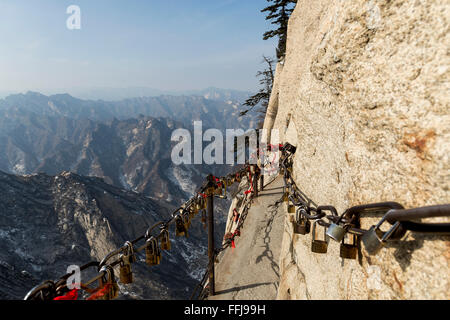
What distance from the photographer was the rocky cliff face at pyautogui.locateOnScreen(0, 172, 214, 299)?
64.2 meters

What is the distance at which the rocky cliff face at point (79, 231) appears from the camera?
64188mm

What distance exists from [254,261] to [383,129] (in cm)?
972

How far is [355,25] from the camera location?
2789 mm

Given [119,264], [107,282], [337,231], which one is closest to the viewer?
[337,231]

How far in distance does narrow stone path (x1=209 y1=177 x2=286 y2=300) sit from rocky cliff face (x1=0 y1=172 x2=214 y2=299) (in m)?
52.7

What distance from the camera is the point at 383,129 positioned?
8.00 ft

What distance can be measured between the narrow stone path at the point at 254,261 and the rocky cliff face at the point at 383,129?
578 cm

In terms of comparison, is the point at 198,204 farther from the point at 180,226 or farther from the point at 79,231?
the point at 79,231

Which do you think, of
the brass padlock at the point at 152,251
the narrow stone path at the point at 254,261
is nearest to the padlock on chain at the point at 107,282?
the brass padlock at the point at 152,251

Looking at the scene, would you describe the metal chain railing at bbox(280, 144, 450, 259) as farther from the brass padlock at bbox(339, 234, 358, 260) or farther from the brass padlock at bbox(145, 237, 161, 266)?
the brass padlock at bbox(145, 237, 161, 266)

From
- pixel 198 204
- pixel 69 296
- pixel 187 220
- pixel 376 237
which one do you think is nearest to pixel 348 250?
pixel 376 237

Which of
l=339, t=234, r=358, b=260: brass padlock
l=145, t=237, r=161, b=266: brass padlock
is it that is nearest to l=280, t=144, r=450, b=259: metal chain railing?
l=339, t=234, r=358, b=260: brass padlock
